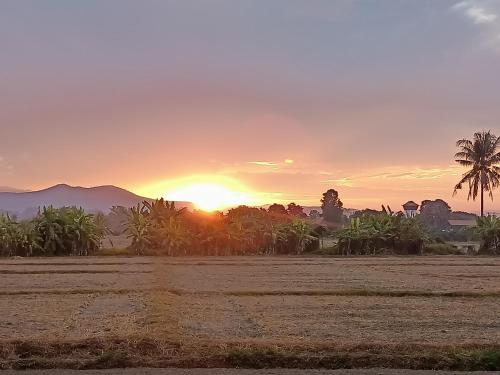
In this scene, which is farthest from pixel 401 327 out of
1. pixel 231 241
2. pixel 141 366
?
pixel 231 241

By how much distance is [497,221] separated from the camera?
34312 mm

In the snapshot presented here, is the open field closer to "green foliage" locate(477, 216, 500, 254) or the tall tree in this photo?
"green foliage" locate(477, 216, 500, 254)

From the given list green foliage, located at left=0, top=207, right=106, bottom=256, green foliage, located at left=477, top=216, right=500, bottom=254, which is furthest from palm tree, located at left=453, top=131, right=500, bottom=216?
green foliage, located at left=0, top=207, right=106, bottom=256

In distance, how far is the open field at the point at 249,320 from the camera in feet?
22.8

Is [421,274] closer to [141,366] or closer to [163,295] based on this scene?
[163,295]

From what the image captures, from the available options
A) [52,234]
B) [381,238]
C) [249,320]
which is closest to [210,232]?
[52,234]

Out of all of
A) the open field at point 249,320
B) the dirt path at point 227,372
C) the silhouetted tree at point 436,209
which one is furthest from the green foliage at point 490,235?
the silhouetted tree at point 436,209

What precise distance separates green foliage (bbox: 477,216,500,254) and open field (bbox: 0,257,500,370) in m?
15.9

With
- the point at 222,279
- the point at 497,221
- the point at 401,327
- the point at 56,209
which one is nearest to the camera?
the point at 401,327

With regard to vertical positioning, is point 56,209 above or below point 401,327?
above

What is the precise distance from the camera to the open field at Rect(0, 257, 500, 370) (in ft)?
22.8

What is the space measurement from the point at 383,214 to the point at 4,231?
2019cm

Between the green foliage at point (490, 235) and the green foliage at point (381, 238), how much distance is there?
3582 mm

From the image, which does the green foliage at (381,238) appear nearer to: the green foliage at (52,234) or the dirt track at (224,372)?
the green foliage at (52,234)
